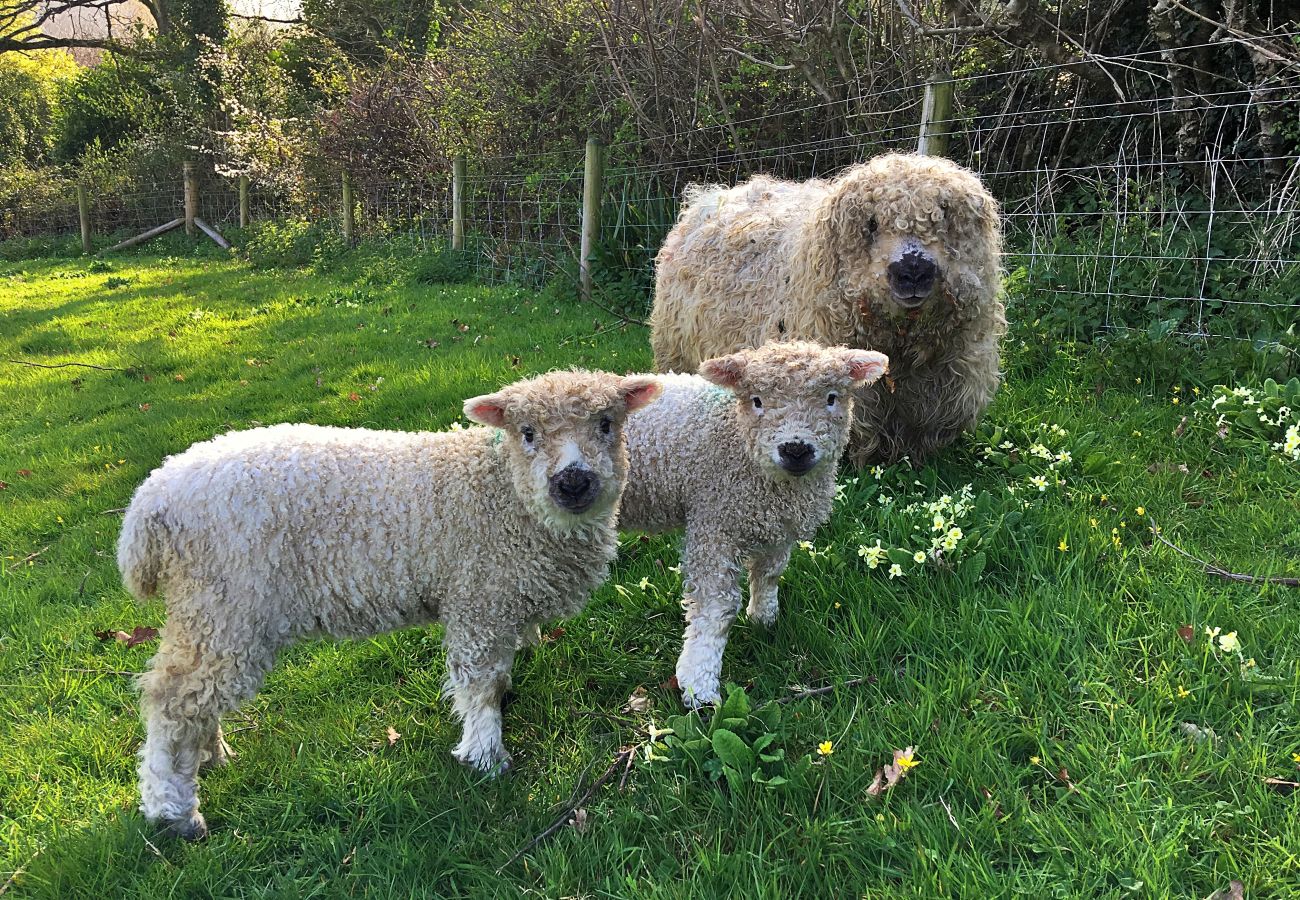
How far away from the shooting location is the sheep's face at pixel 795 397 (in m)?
2.73

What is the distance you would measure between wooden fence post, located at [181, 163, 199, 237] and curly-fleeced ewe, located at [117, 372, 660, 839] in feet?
79.5

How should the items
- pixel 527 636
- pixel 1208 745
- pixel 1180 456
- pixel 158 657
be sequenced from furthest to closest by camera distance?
pixel 1180 456, pixel 527 636, pixel 158 657, pixel 1208 745

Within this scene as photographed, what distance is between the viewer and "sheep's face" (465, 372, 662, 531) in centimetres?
246

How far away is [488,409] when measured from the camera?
8.43 ft

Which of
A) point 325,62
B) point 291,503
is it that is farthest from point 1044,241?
point 325,62

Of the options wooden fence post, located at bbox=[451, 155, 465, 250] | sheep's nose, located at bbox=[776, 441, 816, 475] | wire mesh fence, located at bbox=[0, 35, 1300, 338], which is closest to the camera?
sheep's nose, located at bbox=[776, 441, 816, 475]

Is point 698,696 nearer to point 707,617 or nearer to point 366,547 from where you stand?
point 707,617

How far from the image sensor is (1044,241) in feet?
19.8

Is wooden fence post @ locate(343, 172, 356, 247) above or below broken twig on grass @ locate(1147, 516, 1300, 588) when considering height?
above

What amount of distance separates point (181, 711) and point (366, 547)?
776 mm

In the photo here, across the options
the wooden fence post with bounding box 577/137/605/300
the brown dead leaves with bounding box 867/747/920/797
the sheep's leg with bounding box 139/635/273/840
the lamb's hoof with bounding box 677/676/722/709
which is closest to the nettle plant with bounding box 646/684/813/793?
the lamb's hoof with bounding box 677/676/722/709

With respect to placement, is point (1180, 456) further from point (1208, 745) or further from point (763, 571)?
point (763, 571)

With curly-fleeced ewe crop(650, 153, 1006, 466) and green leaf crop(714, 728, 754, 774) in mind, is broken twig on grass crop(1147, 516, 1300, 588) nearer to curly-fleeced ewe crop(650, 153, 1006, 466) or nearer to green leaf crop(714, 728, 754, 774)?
curly-fleeced ewe crop(650, 153, 1006, 466)

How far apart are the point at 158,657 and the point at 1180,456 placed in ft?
15.6
